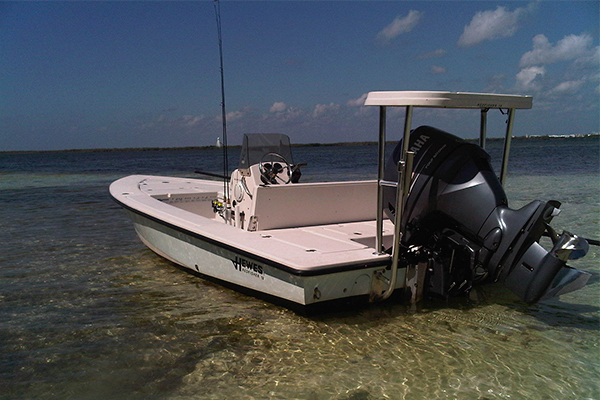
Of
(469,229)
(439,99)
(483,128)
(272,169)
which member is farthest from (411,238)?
(272,169)

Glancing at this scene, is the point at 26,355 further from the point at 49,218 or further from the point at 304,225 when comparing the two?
the point at 49,218

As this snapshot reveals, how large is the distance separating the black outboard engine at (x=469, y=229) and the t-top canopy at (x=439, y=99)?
0.41m

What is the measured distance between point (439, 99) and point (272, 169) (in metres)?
2.84

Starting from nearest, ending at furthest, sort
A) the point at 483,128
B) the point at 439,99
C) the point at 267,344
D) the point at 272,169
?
the point at 439,99 < the point at 267,344 < the point at 483,128 < the point at 272,169

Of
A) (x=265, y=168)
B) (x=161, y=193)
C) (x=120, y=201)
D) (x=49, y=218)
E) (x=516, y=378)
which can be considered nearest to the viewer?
(x=516, y=378)

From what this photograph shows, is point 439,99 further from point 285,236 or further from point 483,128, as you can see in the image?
point 285,236

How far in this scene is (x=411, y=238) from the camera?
4145 mm

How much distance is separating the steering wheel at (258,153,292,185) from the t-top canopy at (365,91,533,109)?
230 cm

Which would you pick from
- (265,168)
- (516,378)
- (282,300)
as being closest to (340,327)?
(282,300)

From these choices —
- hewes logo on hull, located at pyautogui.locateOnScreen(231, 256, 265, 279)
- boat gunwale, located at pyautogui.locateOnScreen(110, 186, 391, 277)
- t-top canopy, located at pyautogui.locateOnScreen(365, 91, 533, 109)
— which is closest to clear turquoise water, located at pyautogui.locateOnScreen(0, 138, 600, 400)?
hewes logo on hull, located at pyautogui.locateOnScreen(231, 256, 265, 279)

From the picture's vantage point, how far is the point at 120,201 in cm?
689

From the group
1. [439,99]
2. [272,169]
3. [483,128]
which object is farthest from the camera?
[272,169]

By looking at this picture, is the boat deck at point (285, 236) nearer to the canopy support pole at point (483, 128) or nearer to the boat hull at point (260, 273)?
the boat hull at point (260, 273)

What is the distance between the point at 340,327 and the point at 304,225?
1.62 m
